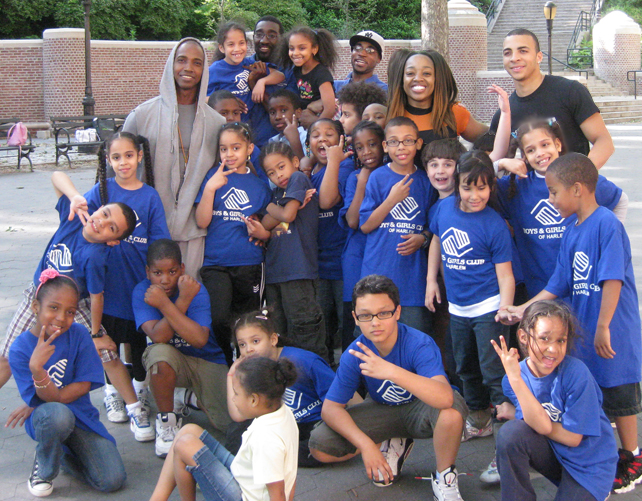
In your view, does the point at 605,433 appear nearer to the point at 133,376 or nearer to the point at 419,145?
the point at 419,145

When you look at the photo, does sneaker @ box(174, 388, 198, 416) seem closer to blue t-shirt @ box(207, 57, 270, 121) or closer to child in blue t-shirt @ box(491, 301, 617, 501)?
child in blue t-shirt @ box(491, 301, 617, 501)

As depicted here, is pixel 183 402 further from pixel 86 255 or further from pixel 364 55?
pixel 364 55

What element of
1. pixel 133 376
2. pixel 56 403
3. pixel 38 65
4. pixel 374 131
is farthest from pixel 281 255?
pixel 38 65

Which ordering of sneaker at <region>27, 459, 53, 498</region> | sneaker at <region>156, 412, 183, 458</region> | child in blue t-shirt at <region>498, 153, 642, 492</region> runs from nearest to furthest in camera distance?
child in blue t-shirt at <region>498, 153, 642, 492</region> < sneaker at <region>27, 459, 53, 498</region> < sneaker at <region>156, 412, 183, 458</region>

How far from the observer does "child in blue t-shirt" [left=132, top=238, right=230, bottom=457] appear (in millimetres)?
3510

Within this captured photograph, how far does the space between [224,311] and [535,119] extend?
2113 mm

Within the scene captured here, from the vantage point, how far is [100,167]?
4.05 meters

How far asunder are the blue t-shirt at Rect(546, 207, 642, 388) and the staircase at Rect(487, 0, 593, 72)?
2765cm

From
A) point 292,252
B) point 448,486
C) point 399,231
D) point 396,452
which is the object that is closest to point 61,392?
point 292,252

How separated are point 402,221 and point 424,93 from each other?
2.66ft

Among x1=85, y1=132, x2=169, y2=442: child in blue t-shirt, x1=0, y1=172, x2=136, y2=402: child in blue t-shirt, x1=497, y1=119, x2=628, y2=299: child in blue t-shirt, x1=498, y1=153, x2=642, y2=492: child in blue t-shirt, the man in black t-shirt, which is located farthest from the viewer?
x1=85, y1=132, x2=169, y2=442: child in blue t-shirt

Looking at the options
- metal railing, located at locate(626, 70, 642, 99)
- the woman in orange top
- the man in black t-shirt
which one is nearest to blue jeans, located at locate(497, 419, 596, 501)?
the man in black t-shirt

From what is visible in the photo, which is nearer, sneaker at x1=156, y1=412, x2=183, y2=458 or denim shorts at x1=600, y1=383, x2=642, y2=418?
denim shorts at x1=600, y1=383, x2=642, y2=418

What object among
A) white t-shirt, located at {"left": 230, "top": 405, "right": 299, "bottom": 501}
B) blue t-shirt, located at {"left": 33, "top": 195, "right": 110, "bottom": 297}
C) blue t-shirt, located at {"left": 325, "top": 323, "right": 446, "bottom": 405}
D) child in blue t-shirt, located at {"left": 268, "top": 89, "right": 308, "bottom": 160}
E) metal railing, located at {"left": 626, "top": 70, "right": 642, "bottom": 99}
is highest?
metal railing, located at {"left": 626, "top": 70, "right": 642, "bottom": 99}
